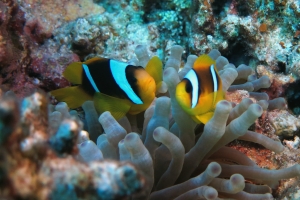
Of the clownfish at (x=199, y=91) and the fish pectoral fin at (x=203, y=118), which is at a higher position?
the clownfish at (x=199, y=91)

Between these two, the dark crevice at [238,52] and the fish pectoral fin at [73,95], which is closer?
the fish pectoral fin at [73,95]

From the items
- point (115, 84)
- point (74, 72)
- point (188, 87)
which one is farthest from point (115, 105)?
point (188, 87)

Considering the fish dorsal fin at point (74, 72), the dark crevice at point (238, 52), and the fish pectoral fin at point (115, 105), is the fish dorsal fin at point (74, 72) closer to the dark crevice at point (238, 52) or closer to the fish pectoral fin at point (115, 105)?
the fish pectoral fin at point (115, 105)

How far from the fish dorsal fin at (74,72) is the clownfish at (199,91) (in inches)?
30.1

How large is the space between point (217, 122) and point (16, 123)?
113 centimetres

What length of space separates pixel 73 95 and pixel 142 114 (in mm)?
521

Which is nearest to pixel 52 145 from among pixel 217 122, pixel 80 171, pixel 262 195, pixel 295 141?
pixel 80 171

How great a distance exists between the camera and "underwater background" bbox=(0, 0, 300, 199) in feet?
2.07

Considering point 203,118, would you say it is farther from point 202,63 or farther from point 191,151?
point 202,63

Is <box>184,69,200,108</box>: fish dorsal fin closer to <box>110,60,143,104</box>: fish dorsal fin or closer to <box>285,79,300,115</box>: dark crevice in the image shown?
<box>110,60,143,104</box>: fish dorsal fin

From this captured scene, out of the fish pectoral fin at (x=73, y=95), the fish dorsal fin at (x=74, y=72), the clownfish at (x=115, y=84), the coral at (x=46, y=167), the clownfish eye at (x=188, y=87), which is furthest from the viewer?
the fish pectoral fin at (x=73, y=95)

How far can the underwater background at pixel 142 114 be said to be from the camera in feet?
2.07

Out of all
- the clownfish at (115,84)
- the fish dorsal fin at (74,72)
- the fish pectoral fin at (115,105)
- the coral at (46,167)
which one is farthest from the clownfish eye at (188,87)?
the coral at (46,167)

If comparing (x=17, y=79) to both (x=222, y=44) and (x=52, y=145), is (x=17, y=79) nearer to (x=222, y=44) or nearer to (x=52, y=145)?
(x=222, y=44)
